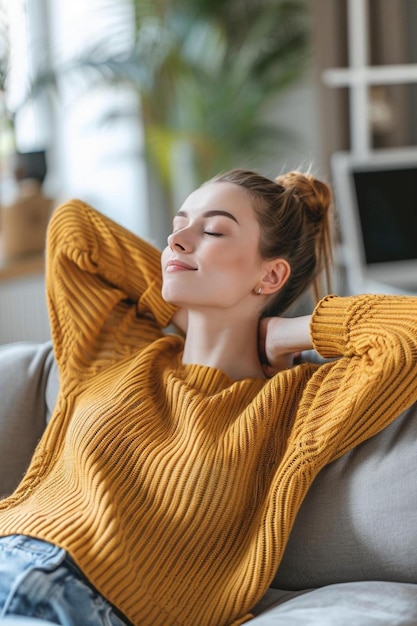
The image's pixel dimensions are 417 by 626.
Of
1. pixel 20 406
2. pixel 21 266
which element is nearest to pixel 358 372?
pixel 20 406

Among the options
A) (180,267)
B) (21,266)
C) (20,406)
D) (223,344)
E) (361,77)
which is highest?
(361,77)

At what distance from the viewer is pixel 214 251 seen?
151 centimetres

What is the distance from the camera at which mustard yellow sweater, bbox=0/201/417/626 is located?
1.33m

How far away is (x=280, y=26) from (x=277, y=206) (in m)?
2.67

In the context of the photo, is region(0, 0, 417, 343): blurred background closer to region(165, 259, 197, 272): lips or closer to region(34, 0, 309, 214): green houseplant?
region(34, 0, 309, 214): green houseplant

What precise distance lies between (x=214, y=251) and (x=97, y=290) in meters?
0.31

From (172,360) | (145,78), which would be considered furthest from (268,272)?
(145,78)

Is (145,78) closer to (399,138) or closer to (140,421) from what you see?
(399,138)

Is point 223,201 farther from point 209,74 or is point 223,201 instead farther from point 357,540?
point 209,74

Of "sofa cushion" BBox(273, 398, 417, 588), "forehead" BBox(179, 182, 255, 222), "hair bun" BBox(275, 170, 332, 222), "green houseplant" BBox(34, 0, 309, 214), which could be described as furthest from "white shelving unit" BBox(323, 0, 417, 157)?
"sofa cushion" BBox(273, 398, 417, 588)

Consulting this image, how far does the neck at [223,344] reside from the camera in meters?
1.57

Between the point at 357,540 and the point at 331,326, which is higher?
the point at 331,326

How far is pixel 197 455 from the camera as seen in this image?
4.59 ft

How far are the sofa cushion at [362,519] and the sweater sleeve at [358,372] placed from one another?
0.10ft
